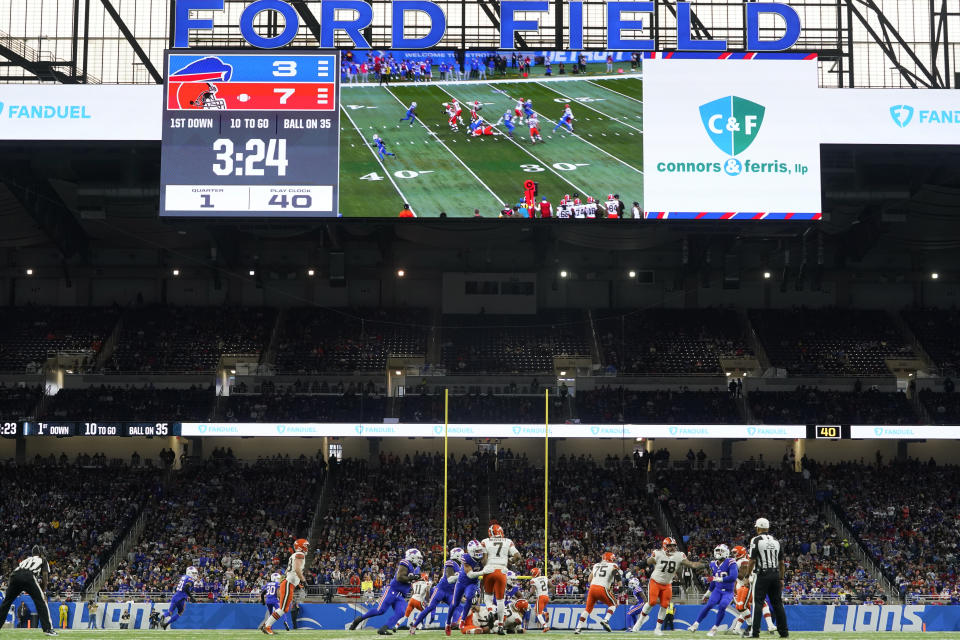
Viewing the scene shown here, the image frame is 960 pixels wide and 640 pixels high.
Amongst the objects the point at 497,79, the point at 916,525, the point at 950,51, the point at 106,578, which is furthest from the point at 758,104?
the point at 106,578

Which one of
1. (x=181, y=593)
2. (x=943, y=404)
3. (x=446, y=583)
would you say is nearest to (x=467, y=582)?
(x=446, y=583)

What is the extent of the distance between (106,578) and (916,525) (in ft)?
90.6

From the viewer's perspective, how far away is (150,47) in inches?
1732

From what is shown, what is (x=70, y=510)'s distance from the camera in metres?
42.0

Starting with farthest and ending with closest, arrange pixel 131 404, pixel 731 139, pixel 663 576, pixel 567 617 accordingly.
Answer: pixel 131 404 → pixel 731 139 → pixel 567 617 → pixel 663 576

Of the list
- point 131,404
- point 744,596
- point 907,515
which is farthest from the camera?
point 131,404

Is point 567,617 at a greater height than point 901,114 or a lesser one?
lesser

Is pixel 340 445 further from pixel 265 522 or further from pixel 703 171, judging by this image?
pixel 703 171

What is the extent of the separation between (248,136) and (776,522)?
73.1 ft

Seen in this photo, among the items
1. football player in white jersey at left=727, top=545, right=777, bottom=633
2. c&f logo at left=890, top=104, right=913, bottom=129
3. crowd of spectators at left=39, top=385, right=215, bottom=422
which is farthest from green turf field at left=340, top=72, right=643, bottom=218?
football player in white jersey at left=727, top=545, right=777, bottom=633

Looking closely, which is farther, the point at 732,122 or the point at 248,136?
the point at 732,122

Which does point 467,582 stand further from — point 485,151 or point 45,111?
point 45,111

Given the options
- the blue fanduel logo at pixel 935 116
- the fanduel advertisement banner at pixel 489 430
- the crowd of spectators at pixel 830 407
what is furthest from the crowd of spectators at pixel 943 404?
the blue fanduel logo at pixel 935 116

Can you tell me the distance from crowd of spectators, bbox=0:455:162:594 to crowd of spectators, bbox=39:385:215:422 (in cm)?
254
